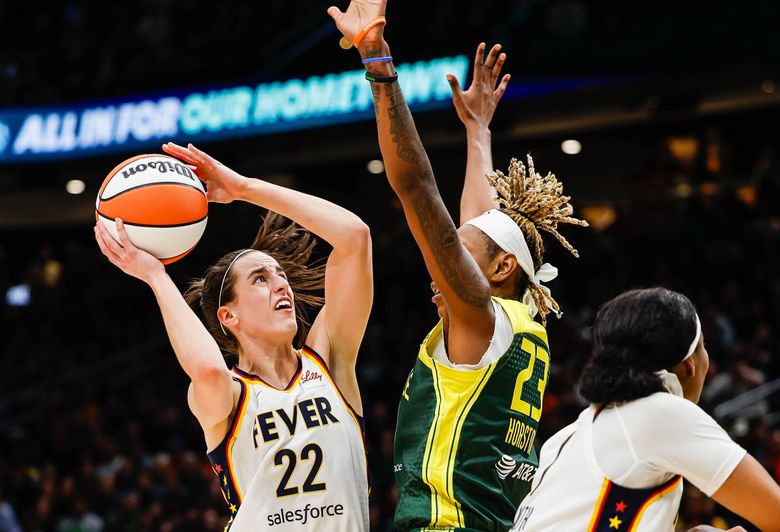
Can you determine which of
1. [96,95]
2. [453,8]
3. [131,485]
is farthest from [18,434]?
[453,8]

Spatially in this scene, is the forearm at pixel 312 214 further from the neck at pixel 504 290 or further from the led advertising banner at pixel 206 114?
the led advertising banner at pixel 206 114

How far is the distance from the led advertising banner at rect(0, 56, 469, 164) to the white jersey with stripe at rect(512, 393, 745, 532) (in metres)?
10.2

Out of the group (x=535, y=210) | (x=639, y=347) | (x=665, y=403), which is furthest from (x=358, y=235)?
(x=665, y=403)

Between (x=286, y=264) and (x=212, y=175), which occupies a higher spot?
(x=212, y=175)

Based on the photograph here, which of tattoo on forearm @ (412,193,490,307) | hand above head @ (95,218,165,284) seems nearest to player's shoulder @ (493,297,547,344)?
tattoo on forearm @ (412,193,490,307)

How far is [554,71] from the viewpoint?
12.6 metres

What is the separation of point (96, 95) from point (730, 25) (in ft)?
28.3

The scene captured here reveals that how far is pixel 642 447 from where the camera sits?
2.60 meters

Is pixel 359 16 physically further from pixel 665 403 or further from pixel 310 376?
pixel 665 403

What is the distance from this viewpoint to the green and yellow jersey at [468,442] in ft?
10.6

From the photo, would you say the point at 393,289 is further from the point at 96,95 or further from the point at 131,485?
the point at 96,95

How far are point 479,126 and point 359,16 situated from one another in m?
1.37

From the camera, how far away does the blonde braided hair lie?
3766 millimetres

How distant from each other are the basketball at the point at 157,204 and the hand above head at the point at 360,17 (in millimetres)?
944
